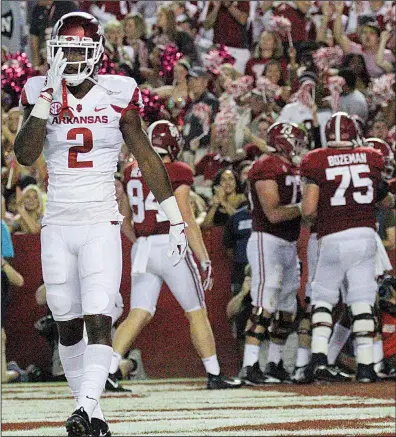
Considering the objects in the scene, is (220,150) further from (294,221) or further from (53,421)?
(53,421)

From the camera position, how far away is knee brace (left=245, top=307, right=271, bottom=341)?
30.7 ft

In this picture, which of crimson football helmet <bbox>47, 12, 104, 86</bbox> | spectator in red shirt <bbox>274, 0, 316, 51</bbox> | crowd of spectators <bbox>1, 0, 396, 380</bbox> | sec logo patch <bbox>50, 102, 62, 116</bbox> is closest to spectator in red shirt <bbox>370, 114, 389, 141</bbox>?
crowd of spectators <bbox>1, 0, 396, 380</bbox>

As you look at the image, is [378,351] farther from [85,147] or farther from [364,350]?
[85,147]

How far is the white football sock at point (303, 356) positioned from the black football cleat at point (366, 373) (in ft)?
1.77

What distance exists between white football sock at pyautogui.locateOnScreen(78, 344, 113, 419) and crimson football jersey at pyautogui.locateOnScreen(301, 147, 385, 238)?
3944 mm

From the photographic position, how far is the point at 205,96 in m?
12.3

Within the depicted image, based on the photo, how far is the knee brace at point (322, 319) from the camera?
8.94 m

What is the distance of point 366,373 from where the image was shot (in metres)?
8.98

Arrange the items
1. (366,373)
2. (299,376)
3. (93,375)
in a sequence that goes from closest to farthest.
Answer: (93,375) < (366,373) < (299,376)

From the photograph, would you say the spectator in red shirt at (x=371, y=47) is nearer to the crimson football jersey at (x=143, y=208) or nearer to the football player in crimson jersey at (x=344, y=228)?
the football player in crimson jersey at (x=344, y=228)

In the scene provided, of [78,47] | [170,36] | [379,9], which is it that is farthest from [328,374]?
[379,9]

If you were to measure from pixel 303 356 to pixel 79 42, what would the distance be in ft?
15.6

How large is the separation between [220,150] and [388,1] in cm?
329

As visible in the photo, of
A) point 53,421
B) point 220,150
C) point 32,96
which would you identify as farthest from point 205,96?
point 32,96
